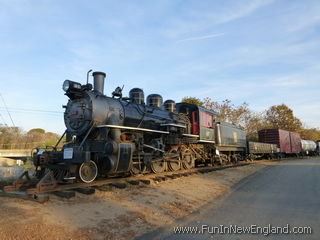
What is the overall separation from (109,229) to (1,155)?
92.7 feet

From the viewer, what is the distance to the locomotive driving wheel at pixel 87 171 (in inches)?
269

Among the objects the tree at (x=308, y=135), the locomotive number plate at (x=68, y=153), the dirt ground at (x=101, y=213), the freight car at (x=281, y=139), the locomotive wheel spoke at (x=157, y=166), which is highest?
the tree at (x=308, y=135)

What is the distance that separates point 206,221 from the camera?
16.1 ft

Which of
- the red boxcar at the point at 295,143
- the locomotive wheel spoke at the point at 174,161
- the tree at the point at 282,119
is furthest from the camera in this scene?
the tree at the point at 282,119

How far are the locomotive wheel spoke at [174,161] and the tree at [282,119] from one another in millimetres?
48750

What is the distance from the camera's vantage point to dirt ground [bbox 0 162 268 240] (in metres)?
3.72

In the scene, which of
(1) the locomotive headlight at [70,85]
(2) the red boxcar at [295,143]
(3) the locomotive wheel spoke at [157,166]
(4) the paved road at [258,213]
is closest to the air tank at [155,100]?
(3) the locomotive wheel spoke at [157,166]

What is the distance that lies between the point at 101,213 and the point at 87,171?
2.42 m

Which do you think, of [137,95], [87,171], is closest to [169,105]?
[137,95]

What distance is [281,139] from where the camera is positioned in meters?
29.8

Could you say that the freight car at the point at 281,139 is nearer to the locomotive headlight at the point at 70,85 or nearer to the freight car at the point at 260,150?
the freight car at the point at 260,150

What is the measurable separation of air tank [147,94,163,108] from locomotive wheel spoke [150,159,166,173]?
2957 millimetres

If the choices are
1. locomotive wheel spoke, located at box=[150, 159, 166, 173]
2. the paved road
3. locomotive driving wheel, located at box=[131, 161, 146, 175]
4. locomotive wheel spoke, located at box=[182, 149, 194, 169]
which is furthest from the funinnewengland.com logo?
locomotive wheel spoke, located at box=[182, 149, 194, 169]

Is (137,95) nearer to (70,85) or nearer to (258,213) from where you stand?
(70,85)
